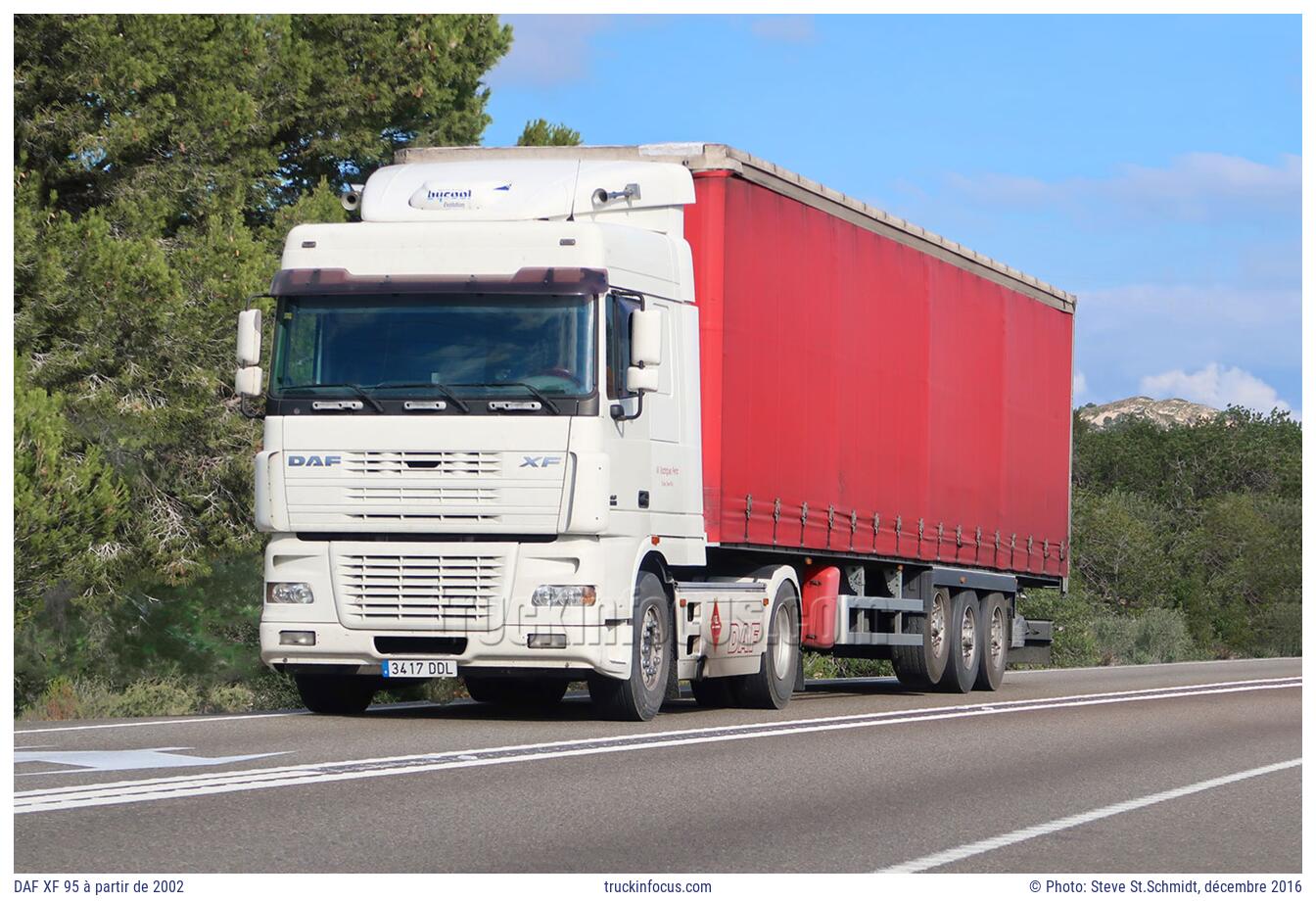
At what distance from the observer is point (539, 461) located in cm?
1467

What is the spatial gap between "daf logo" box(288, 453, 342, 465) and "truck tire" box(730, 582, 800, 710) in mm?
4300

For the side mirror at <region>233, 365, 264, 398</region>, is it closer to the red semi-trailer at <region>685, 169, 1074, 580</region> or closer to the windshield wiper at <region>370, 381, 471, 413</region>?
the windshield wiper at <region>370, 381, 471, 413</region>

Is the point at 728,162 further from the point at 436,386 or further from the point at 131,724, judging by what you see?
the point at 131,724

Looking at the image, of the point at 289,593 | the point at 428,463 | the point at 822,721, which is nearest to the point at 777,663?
the point at 822,721

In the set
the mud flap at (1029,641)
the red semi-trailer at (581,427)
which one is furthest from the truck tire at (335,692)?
the mud flap at (1029,641)

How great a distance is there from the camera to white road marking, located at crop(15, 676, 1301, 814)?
10.2m

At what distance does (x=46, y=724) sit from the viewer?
50.5ft

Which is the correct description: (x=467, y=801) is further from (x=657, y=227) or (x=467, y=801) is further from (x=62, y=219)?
(x=62, y=219)

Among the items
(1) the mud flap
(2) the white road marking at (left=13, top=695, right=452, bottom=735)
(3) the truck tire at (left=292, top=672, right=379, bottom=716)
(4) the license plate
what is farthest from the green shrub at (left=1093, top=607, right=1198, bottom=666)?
(4) the license plate

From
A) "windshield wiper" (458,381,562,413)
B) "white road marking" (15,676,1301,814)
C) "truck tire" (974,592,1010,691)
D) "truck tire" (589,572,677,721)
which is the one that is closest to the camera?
"white road marking" (15,676,1301,814)

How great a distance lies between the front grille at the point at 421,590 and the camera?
14.9 m

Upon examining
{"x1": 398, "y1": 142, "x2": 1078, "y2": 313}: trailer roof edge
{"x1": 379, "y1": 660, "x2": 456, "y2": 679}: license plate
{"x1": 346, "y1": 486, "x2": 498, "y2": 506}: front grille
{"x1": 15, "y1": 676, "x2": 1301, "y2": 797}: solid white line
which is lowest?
{"x1": 15, "y1": 676, "x2": 1301, "y2": 797}: solid white line

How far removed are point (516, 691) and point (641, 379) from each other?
4.99 metres

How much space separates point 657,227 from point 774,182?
4.76 feet
